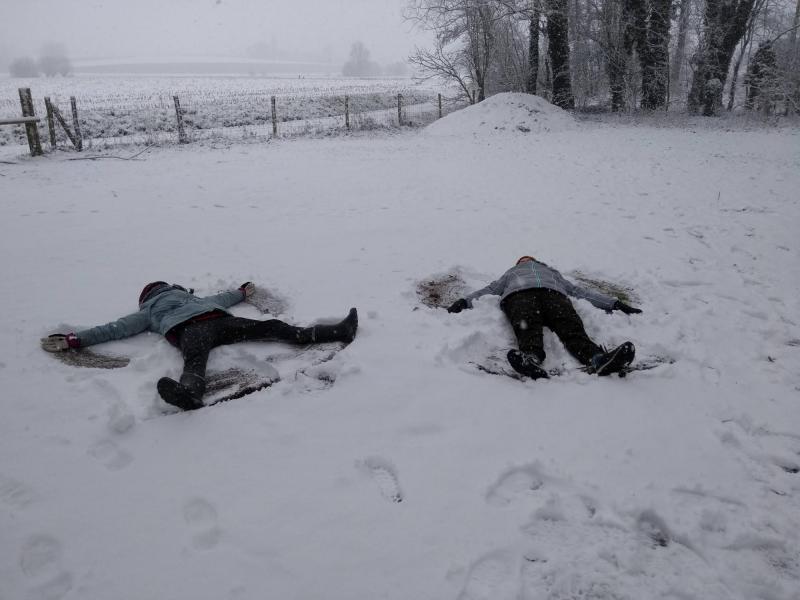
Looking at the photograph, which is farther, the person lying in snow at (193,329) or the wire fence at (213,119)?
the wire fence at (213,119)

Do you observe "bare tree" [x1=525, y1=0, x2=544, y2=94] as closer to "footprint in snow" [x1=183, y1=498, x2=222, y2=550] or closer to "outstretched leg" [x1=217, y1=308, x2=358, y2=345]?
"outstretched leg" [x1=217, y1=308, x2=358, y2=345]

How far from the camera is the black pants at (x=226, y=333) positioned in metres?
3.59

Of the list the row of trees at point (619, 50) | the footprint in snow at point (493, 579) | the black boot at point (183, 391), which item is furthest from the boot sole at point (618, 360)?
the row of trees at point (619, 50)

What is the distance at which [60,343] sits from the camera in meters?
3.66

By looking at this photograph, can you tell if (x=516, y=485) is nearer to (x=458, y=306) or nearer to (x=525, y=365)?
(x=525, y=365)

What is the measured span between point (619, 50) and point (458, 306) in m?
19.4

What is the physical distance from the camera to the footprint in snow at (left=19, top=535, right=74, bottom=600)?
201 cm

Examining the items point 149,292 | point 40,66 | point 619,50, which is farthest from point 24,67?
point 149,292

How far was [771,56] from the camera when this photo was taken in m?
17.5

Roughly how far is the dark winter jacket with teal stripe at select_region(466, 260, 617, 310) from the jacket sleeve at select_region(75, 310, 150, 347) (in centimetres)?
275

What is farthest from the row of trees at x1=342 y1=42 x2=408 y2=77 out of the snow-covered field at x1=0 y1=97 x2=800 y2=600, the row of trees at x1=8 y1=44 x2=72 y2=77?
the snow-covered field at x1=0 y1=97 x2=800 y2=600

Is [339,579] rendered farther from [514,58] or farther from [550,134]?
[514,58]

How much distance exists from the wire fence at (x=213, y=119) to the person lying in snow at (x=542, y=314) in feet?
42.8

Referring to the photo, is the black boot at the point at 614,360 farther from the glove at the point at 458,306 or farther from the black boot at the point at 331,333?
the black boot at the point at 331,333
